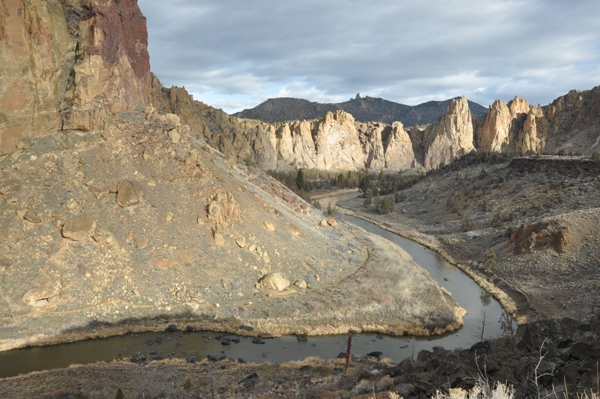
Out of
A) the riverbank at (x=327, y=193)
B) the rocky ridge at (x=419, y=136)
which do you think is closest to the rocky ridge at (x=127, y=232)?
the rocky ridge at (x=419, y=136)

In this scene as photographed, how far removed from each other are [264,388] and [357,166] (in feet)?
445

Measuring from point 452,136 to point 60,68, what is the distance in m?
124

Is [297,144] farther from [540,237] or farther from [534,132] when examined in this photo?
[540,237]

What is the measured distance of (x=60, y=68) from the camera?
1309 inches

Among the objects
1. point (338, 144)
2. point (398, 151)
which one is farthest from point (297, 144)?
point (398, 151)

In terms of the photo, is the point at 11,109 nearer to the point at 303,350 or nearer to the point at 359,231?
the point at 303,350

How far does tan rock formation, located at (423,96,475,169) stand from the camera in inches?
5344

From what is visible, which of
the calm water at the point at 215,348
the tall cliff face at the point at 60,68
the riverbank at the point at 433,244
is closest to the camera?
the calm water at the point at 215,348

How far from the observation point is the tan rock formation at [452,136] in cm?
13575

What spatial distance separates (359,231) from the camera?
47.4 metres

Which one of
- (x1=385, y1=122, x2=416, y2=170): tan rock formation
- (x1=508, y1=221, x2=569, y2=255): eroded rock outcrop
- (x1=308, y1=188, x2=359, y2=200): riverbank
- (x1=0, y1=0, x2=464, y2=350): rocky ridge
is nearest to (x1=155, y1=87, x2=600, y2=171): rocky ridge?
(x1=385, y1=122, x2=416, y2=170): tan rock formation

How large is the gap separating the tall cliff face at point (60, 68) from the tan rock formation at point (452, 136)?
4444 inches

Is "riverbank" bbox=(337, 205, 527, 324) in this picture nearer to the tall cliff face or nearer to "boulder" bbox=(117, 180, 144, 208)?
"boulder" bbox=(117, 180, 144, 208)

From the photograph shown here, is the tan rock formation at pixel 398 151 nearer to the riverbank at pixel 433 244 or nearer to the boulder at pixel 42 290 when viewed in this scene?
the riverbank at pixel 433 244
